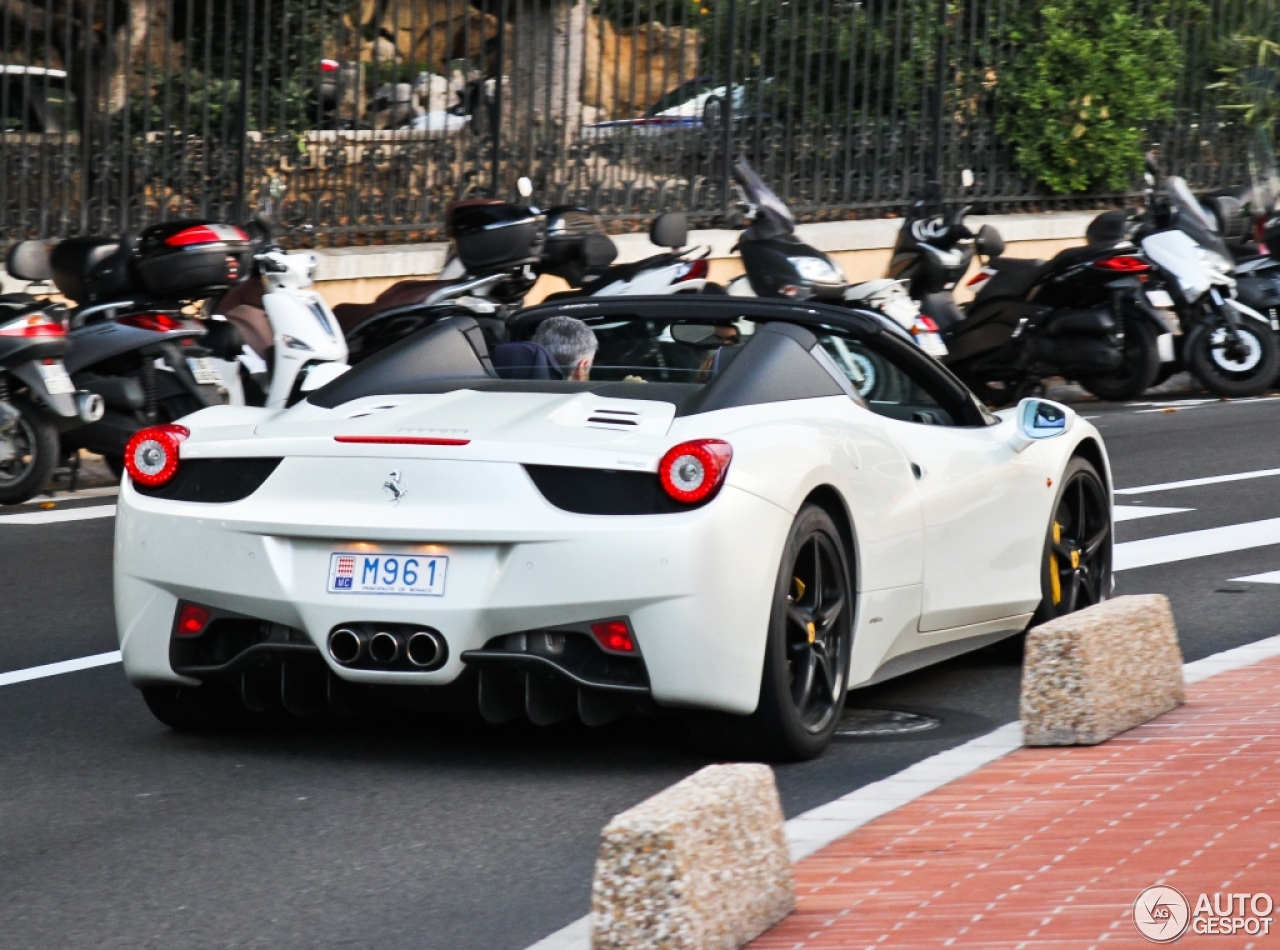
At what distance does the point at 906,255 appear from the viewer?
1727 cm

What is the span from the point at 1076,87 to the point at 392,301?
11.6 m

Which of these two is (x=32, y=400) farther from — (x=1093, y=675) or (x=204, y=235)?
(x=1093, y=675)

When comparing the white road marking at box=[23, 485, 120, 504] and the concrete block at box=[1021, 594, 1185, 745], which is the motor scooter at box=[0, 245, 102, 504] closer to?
the white road marking at box=[23, 485, 120, 504]

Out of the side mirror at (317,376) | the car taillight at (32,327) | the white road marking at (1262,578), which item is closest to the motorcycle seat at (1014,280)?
the side mirror at (317,376)

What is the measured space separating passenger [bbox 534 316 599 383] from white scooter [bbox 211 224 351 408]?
5522mm

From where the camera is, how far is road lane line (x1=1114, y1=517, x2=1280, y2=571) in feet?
33.5

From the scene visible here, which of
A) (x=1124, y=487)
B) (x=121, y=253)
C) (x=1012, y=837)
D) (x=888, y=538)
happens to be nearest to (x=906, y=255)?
(x=1124, y=487)

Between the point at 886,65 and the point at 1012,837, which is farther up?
the point at 886,65

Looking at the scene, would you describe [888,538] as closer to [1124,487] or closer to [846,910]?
[846,910]

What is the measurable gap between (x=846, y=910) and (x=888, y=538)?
84.8 inches

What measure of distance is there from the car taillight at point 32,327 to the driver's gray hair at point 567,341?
187 inches

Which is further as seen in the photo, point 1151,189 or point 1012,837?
point 1151,189

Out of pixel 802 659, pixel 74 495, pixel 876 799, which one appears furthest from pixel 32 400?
pixel 876 799

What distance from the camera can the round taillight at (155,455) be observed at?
5.99 metres
